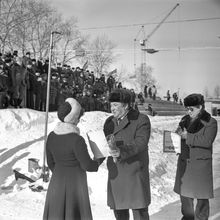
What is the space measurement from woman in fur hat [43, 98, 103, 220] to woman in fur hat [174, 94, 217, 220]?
0.79 metres

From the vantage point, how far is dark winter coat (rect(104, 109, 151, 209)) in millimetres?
2254

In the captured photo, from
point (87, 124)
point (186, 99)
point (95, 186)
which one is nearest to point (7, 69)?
point (87, 124)

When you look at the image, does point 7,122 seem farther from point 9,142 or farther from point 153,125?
point 153,125

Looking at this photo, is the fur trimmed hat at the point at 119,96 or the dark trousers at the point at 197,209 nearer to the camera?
the fur trimmed hat at the point at 119,96

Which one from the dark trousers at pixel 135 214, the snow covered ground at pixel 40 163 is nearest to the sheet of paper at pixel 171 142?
the dark trousers at pixel 135 214

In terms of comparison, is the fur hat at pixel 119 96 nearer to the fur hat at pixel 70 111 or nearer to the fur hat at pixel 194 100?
the fur hat at pixel 70 111

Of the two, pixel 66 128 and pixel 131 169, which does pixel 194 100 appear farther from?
pixel 66 128

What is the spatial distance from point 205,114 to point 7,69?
3532 mm

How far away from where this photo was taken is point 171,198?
3906 millimetres

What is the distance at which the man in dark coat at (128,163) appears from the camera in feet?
7.39

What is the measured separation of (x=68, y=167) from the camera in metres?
2.12

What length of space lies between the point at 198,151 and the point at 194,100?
1.12 ft

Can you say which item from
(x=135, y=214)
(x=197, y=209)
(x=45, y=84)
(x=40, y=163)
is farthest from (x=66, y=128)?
(x=40, y=163)

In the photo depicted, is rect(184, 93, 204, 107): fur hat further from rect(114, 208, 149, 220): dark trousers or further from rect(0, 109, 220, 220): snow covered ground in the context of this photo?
rect(114, 208, 149, 220): dark trousers
